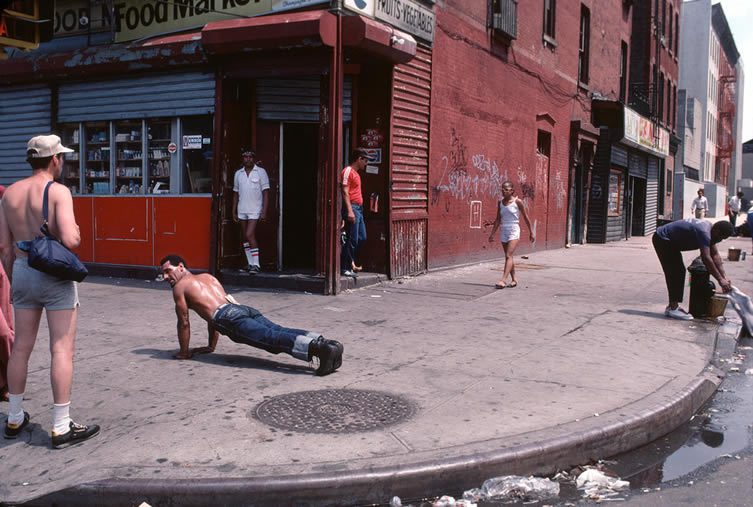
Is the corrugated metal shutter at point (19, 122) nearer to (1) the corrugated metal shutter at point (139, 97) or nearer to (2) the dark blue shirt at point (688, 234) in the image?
(1) the corrugated metal shutter at point (139, 97)

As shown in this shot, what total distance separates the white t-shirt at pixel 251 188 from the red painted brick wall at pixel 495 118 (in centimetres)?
322

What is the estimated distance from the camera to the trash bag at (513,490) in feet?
12.8

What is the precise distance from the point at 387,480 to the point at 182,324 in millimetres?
2967

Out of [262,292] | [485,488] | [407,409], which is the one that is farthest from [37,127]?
[485,488]

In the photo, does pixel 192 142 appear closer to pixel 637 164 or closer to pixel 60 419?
pixel 60 419

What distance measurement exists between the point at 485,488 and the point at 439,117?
31.8 ft

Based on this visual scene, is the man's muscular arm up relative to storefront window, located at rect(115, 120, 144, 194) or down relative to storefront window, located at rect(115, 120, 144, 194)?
down

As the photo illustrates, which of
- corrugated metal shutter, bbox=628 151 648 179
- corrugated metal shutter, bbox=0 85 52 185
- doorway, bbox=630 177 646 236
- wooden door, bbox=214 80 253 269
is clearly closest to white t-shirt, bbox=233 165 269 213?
wooden door, bbox=214 80 253 269

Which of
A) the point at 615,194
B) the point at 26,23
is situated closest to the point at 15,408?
the point at 26,23

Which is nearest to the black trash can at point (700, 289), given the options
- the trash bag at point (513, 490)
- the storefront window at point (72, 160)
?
the trash bag at point (513, 490)

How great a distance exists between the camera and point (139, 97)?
11.9 metres

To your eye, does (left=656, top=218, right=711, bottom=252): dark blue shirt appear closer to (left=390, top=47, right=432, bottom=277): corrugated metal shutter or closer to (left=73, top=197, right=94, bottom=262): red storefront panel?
(left=390, top=47, right=432, bottom=277): corrugated metal shutter

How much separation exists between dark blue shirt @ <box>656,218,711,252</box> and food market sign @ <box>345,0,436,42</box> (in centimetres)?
499

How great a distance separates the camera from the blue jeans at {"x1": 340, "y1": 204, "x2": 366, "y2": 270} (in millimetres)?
10703
